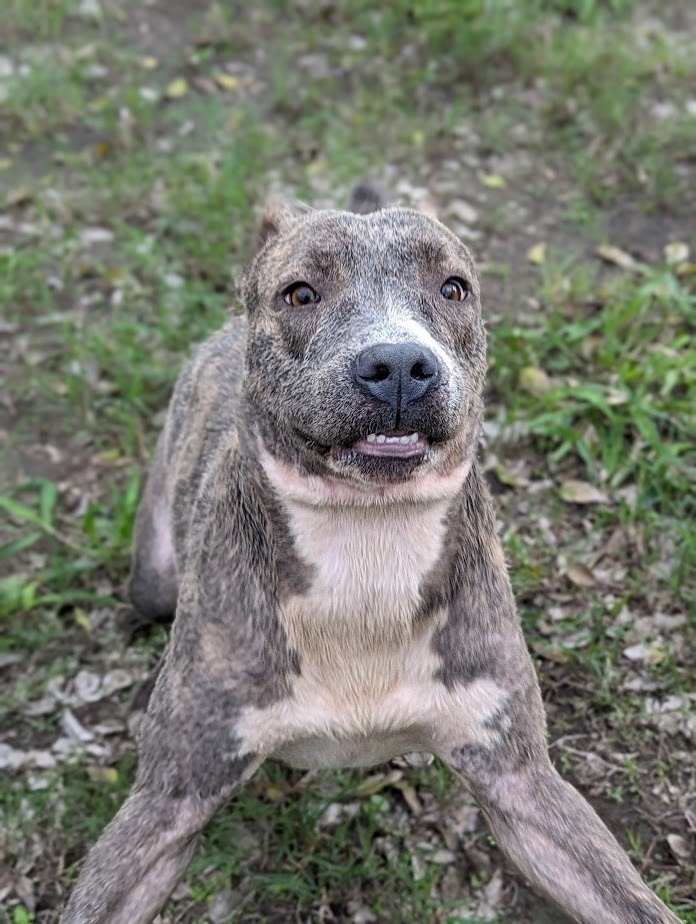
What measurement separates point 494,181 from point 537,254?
827mm

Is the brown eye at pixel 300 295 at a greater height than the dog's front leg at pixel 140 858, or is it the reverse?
the brown eye at pixel 300 295

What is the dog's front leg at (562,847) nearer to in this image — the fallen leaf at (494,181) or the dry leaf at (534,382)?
the dry leaf at (534,382)

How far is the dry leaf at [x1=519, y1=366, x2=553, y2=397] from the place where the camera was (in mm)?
5172

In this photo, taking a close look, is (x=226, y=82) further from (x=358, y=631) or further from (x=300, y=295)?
(x=358, y=631)

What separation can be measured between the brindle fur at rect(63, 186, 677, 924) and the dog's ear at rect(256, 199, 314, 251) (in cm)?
15

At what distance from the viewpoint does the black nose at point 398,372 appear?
245 cm

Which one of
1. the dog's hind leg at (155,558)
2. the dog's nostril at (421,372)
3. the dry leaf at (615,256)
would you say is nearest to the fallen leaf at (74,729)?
the dog's hind leg at (155,558)

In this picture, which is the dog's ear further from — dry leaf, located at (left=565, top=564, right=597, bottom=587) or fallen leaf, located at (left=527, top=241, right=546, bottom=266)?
fallen leaf, located at (left=527, top=241, right=546, bottom=266)

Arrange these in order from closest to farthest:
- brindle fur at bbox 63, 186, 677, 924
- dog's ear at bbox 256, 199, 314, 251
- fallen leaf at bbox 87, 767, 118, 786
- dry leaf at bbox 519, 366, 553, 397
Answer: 1. brindle fur at bbox 63, 186, 677, 924
2. dog's ear at bbox 256, 199, 314, 251
3. fallen leaf at bbox 87, 767, 118, 786
4. dry leaf at bbox 519, 366, 553, 397

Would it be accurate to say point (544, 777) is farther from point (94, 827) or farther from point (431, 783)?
point (94, 827)

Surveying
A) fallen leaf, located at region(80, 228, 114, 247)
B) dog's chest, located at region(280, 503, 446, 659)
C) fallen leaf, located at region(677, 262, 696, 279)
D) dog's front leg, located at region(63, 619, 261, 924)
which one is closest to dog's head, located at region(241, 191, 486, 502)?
dog's chest, located at region(280, 503, 446, 659)

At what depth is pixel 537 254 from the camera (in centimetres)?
596

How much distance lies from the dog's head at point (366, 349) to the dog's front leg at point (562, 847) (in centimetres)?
87

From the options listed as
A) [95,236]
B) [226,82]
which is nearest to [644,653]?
[95,236]
